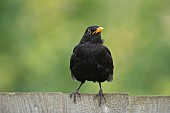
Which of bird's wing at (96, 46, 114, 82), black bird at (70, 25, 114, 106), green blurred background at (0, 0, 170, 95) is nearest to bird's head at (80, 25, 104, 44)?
black bird at (70, 25, 114, 106)

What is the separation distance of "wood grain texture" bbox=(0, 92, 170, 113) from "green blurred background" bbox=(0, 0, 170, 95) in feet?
9.46

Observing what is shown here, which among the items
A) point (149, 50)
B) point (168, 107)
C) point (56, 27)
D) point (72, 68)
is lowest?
point (168, 107)

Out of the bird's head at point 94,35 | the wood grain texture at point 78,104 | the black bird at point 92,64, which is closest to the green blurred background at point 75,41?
the bird's head at point 94,35

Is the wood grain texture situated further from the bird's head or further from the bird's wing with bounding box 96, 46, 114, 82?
the bird's head

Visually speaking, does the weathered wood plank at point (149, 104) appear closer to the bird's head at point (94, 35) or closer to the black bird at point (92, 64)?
the black bird at point (92, 64)

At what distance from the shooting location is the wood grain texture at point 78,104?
9.05ft

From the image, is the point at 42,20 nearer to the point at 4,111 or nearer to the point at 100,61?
the point at 100,61

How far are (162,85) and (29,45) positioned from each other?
160 cm

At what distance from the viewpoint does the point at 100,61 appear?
4.58 meters

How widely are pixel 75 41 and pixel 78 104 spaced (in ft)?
11.4

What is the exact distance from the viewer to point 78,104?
9.24 feet

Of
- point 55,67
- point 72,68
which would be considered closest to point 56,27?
point 55,67

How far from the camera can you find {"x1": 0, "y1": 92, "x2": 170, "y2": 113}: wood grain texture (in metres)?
2.76

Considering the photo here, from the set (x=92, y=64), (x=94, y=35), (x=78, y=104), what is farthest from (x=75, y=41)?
(x=78, y=104)
